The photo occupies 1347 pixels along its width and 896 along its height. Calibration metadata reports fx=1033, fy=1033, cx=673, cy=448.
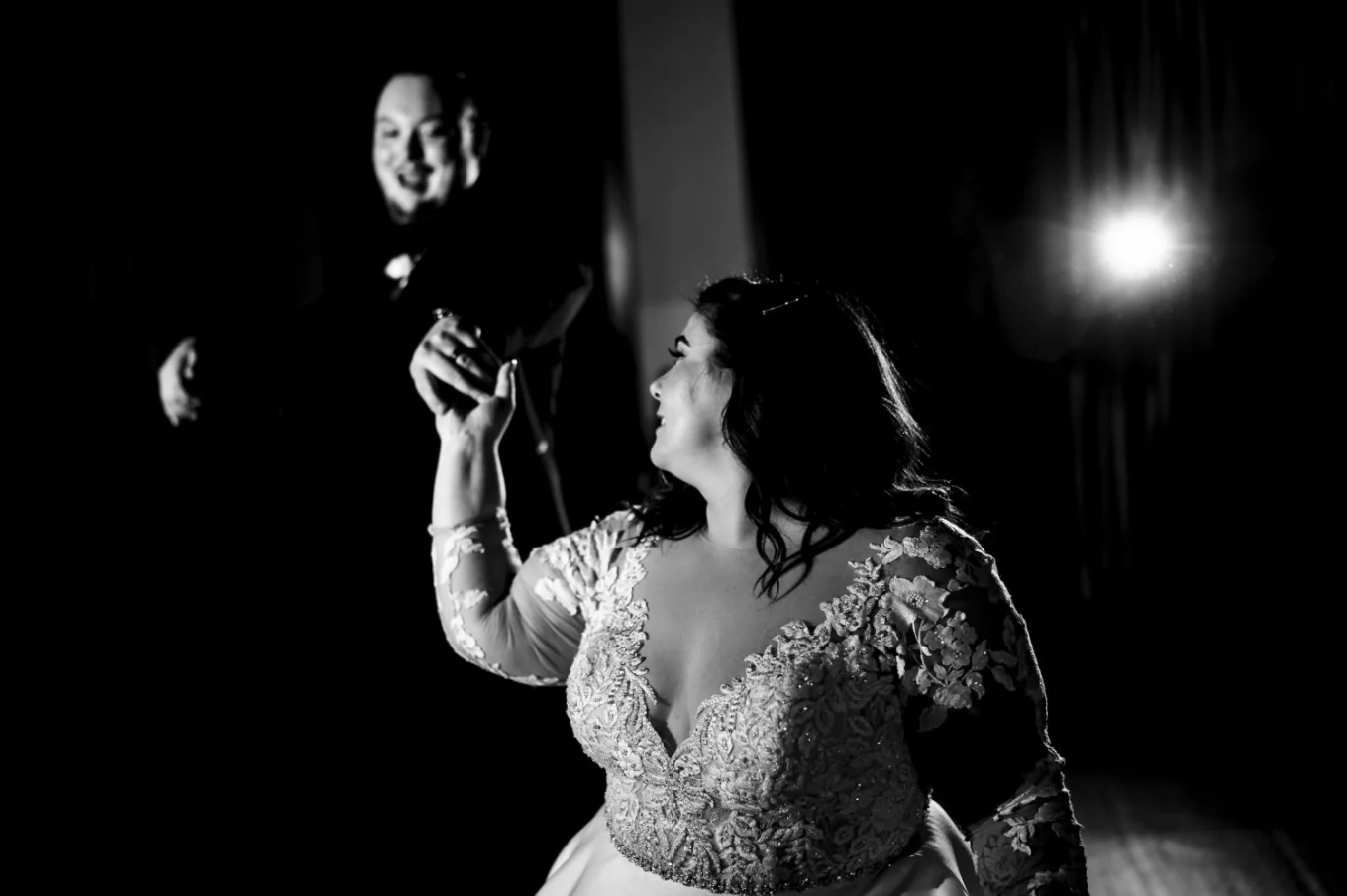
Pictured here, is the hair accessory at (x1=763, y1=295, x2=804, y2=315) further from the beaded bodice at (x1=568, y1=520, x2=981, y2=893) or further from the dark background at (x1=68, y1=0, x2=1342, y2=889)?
the dark background at (x1=68, y1=0, x2=1342, y2=889)

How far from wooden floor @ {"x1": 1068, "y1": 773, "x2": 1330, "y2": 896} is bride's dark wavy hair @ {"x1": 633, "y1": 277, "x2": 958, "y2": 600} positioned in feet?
4.79

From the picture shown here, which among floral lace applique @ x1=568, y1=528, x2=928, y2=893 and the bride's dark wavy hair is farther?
the bride's dark wavy hair

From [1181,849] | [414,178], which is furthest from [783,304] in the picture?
[1181,849]

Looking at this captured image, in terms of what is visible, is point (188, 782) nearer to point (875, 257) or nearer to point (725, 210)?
point (725, 210)

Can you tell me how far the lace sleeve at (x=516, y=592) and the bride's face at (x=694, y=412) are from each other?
0.67 ft

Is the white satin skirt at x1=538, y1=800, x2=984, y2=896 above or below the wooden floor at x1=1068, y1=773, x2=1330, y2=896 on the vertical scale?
above

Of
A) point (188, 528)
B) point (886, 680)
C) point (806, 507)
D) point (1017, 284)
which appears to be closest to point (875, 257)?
point (1017, 284)

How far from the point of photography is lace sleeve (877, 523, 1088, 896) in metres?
1.10

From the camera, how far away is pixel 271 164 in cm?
143

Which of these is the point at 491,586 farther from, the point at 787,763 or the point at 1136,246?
the point at 1136,246

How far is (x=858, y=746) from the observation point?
43.9 inches

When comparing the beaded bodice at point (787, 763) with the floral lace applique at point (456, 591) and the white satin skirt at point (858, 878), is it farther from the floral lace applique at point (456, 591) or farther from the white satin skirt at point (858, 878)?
the floral lace applique at point (456, 591)

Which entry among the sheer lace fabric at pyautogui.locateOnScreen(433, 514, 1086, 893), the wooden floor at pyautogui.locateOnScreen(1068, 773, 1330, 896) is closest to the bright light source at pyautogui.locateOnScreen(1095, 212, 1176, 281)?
the wooden floor at pyautogui.locateOnScreen(1068, 773, 1330, 896)

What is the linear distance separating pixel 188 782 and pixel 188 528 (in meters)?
0.35
